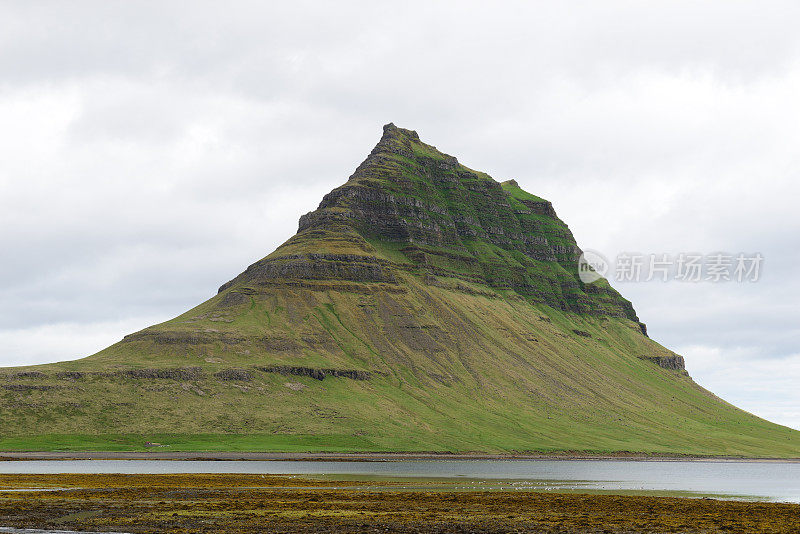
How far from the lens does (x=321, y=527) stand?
58094mm

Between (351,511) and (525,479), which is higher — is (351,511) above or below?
above

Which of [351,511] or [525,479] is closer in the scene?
[351,511]

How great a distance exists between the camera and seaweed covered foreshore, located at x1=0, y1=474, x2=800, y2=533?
5844 cm

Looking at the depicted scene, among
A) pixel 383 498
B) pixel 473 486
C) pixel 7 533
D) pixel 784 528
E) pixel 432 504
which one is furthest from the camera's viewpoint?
pixel 473 486

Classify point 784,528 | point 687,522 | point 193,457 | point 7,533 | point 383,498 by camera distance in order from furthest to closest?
1. point 193,457
2. point 383,498
3. point 687,522
4. point 784,528
5. point 7,533

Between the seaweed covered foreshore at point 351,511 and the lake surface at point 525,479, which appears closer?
the seaweed covered foreshore at point 351,511

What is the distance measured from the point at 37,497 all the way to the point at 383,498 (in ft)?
116

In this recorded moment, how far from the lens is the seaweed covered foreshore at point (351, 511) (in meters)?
58.4

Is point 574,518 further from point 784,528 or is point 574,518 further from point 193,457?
point 193,457

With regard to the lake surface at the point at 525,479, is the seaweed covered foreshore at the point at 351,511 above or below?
above

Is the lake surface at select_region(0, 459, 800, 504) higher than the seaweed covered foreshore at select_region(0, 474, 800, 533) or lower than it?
lower

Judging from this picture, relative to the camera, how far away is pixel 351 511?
6944cm

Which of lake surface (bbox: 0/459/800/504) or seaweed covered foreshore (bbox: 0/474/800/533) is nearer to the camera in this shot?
seaweed covered foreshore (bbox: 0/474/800/533)

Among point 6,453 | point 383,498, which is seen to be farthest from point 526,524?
point 6,453
